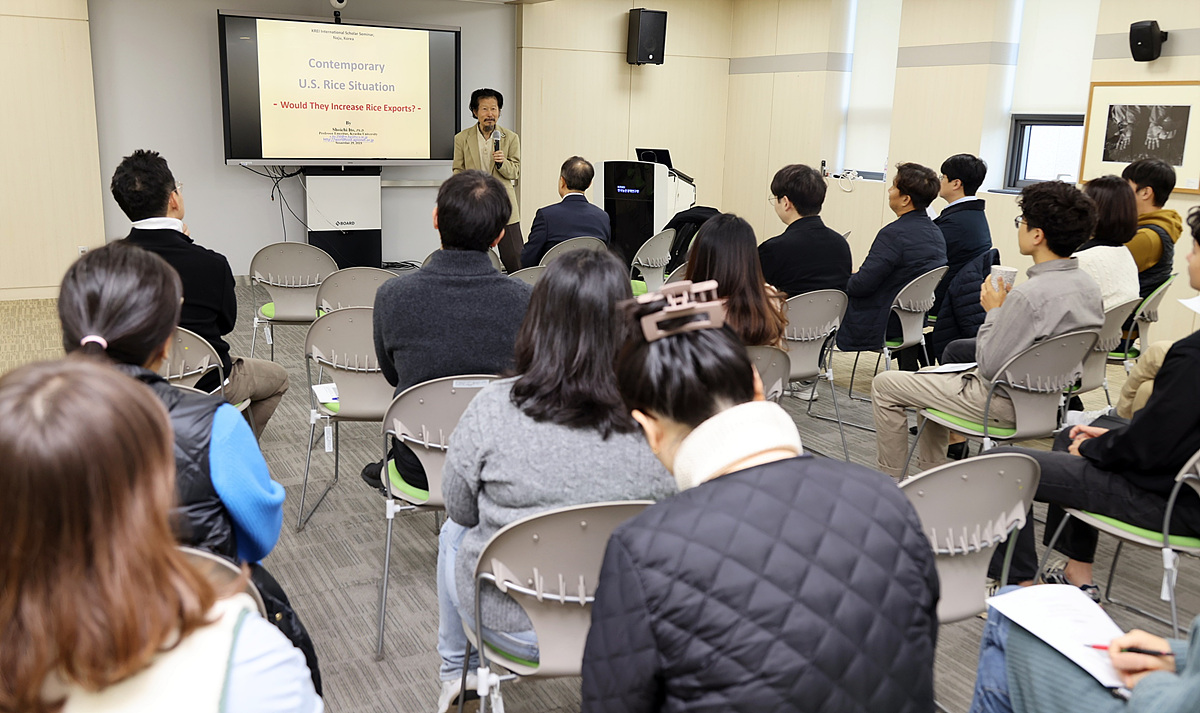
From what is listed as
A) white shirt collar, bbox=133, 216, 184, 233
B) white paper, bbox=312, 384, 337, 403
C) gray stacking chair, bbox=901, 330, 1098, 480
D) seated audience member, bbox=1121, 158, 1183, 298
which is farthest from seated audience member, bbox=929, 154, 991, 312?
white shirt collar, bbox=133, 216, 184, 233

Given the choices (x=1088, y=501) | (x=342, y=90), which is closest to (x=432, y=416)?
(x=1088, y=501)

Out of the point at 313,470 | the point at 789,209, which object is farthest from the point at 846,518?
the point at 789,209

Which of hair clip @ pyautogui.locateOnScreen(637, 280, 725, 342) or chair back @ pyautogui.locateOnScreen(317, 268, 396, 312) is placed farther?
chair back @ pyautogui.locateOnScreen(317, 268, 396, 312)

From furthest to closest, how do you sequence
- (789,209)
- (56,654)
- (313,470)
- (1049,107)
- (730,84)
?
(730,84), (1049,107), (789,209), (313,470), (56,654)

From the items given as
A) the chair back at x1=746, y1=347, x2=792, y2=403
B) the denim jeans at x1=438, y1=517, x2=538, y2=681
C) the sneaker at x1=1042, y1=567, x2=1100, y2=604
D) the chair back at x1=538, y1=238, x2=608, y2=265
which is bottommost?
the sneaker at x1=1042, y1=567, x2=1100, y2=604

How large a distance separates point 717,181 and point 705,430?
33.0 ft

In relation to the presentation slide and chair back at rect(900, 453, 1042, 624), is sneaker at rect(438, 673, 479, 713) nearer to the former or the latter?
chair back at rect(900, 453, 1042, 624)

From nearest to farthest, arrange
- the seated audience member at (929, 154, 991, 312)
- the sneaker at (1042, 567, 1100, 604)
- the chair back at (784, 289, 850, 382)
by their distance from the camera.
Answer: the sneaker at (1042, 567, 1100, 604) < the chair back at (784, 289, 850, 382) < the seated audience member at (929, 154, 991, 312)

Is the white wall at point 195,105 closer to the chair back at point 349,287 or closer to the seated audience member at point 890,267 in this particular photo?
the chair back at point 349,287

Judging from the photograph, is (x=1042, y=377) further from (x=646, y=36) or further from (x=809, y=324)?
(x=646, y=36)

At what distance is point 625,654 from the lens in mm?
1109

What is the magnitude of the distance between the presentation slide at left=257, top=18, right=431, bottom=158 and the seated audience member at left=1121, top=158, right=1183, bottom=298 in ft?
20.1

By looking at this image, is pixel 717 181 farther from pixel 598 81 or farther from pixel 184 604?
pixel 184 604

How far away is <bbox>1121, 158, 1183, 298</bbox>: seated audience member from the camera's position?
182 inches
